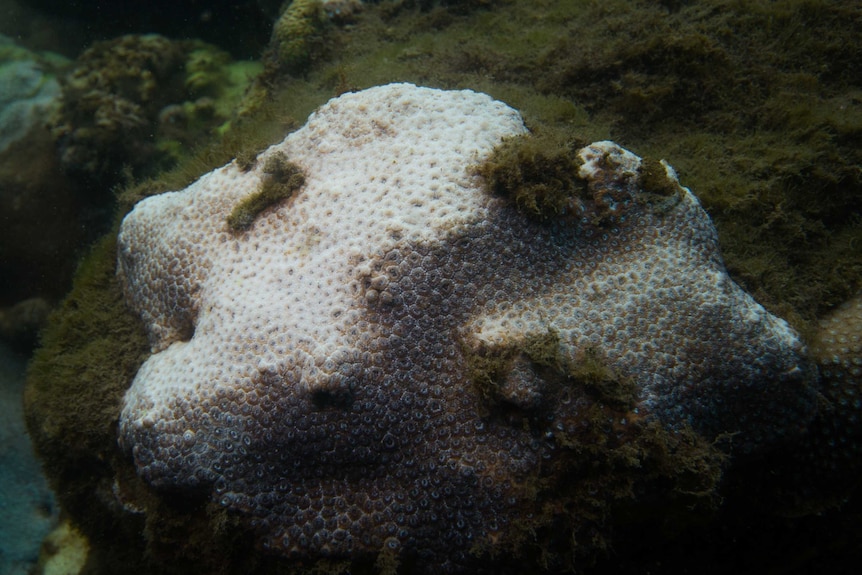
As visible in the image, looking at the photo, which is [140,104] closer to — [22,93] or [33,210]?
[22,93]

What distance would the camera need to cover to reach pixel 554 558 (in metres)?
2.84

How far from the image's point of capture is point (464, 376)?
2.97m

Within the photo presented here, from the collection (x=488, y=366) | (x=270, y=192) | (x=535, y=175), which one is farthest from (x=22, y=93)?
(x=488, y=366)

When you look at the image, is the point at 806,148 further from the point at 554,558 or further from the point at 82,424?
the point at 82,424

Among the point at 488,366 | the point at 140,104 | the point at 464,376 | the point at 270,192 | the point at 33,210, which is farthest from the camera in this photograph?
the point at 140,104

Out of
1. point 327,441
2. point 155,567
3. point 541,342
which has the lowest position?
point 155,567

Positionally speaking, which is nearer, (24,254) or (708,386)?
(708,386)

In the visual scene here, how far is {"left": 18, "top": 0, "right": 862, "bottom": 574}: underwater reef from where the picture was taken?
2.86m

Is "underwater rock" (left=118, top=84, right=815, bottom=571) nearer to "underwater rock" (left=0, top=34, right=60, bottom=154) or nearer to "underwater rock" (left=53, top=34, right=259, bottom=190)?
"underwater rock" (left=53, top=34, right=259, bottom=190)

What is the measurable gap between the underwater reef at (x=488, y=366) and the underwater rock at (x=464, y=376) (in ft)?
0.06

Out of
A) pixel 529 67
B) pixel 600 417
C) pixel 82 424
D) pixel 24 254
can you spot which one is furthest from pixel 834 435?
pixel 24 254

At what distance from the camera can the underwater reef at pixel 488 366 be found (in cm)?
286

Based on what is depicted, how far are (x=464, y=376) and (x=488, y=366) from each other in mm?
222

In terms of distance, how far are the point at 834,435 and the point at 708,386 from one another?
1.14 meters
